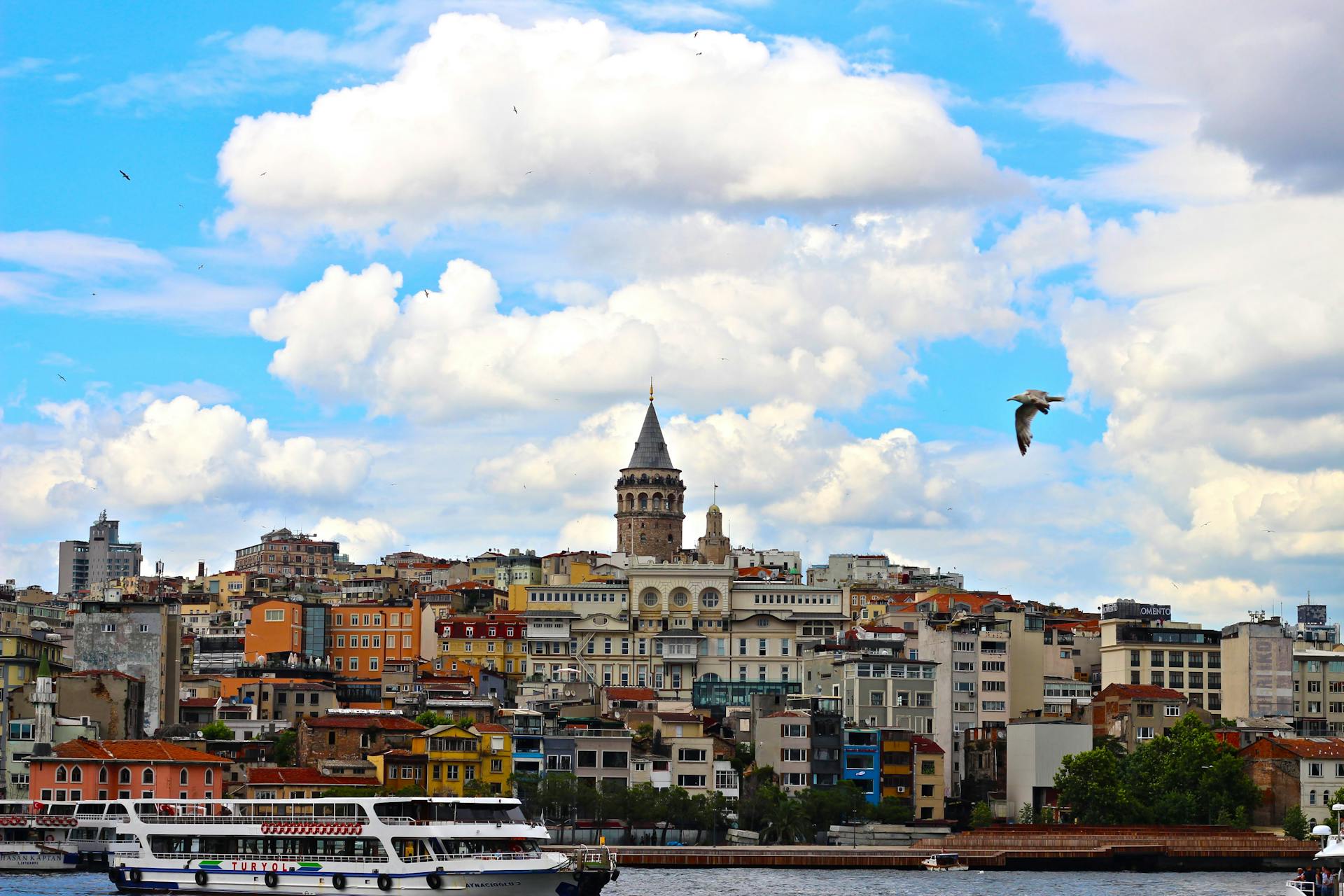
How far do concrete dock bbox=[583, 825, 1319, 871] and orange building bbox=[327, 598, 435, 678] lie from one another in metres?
48.6

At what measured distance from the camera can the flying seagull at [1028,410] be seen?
28938 millimetres

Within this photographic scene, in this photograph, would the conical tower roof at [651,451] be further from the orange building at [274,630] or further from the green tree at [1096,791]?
the green tree at [1096,791]

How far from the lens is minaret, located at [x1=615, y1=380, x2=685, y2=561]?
17575 cm

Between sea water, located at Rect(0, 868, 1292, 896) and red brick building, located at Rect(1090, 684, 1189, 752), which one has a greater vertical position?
red brick building, located at Rect(1090, 684, 1189, 752)

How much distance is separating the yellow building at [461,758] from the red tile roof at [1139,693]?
30.2 meters

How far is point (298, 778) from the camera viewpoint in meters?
82.9

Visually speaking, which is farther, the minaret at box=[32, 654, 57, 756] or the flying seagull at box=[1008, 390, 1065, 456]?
the minaret at box=[32, 654, 57, 756]

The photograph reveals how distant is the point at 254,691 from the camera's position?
104m

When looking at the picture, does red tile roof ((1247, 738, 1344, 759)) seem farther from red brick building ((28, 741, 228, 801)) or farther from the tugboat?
red brick building ((28, 741, 228, 801))

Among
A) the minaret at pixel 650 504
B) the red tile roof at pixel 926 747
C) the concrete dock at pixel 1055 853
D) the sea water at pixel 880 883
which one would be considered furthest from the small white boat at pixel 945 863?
the minaret at pixel 650 504

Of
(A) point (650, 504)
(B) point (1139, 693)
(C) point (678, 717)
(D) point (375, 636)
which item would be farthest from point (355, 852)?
(A) point (650, 504)

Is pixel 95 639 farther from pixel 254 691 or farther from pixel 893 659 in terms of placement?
pixel 893 659

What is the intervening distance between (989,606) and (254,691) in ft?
133

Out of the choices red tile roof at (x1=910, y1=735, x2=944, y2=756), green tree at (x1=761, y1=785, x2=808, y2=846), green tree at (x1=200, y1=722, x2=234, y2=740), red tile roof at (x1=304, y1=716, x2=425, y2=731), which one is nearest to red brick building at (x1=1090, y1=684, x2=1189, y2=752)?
red tile roof at (x1=910, y1=735, x2=944, y2=756)
